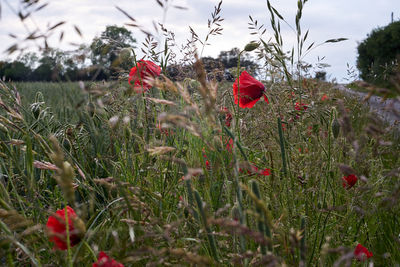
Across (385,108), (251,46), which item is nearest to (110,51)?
(251,46)

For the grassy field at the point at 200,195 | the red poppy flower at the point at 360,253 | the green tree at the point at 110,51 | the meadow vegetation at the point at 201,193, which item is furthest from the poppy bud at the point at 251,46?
the red poppy flower at the point at 360,253

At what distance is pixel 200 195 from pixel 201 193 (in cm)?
7

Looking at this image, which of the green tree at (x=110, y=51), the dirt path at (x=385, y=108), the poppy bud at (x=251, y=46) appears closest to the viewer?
the dirt path at (x=385, y=108)

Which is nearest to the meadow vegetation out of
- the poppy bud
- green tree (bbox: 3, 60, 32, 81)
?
the poppy bud

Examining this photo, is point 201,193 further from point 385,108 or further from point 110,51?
point 385,108

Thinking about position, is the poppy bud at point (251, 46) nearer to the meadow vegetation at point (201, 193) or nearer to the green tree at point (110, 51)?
the meadow vegetation at point (201, 193)

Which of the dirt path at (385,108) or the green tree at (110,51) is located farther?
the green tree at (110,51)

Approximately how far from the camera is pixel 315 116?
44.4 inches

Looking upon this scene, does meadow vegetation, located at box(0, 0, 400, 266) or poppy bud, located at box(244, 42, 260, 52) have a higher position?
poppy bud, located at box(244, 42, 260, 52)

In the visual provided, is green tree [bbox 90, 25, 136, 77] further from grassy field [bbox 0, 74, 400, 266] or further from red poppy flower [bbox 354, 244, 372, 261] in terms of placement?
red poppy flower [bbox 354, 244, 372, 261]

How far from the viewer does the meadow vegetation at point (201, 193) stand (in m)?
0.61

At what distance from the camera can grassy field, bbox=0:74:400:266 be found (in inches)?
24.1

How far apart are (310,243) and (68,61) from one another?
33.0 inches

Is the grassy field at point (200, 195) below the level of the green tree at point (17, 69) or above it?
below
